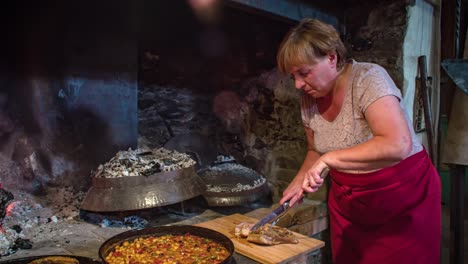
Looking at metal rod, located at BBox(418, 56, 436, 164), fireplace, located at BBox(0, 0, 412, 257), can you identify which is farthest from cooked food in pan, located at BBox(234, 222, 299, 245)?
metal rod, located at BBox(418, 56, 436, 164)

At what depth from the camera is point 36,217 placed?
234 centimetres

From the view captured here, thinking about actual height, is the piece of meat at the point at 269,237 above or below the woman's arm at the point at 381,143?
below

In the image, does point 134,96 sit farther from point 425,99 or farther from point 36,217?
point 425,99

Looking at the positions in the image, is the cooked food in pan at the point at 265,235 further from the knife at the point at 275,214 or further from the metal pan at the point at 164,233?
the metal pan at the point at 164,233

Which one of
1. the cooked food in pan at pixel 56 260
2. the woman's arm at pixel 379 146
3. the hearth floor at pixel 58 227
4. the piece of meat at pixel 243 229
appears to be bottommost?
the hearth floor at pixel 58 227

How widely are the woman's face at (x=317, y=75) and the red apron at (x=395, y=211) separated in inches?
19.6

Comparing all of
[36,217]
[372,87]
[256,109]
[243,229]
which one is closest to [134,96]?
[36,217]

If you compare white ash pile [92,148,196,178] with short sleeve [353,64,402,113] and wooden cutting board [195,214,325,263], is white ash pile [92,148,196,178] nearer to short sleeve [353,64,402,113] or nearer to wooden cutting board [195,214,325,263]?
wooden cutting board [195,214,325,263]

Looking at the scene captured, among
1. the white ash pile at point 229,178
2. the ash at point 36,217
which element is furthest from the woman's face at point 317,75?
the ash at point 36,217

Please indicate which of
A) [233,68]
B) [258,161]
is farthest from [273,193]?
[233,68]

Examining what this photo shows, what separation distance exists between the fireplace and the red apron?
105 cm

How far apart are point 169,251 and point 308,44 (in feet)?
3.71

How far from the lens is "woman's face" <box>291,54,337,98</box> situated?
1.68 m

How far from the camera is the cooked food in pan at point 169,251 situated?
5.18 ft
